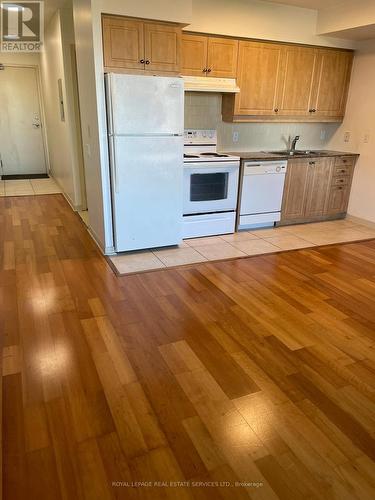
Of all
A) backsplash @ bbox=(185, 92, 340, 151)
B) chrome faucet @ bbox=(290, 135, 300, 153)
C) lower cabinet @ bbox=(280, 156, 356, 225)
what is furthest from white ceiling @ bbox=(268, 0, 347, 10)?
lower cabinet @ bbox=(280, 156, 356, 225)

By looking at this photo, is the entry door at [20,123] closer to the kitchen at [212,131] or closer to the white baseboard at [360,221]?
the kitchen at [212,131]

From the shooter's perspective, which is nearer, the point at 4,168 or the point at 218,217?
the point at 218,217

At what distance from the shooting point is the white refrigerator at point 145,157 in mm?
3283

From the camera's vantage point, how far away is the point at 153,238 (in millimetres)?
3855

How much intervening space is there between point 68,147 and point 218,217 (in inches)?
96.5

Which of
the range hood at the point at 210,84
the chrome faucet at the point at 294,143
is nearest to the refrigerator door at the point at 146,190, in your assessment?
the range hood at the point at 210,84

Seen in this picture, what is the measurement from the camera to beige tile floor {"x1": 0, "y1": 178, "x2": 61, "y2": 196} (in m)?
6.41

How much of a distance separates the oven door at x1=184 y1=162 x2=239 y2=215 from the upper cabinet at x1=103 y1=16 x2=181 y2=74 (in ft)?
3.40

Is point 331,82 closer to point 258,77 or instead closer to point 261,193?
point 258,77

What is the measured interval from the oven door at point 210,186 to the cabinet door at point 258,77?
840 millimetres

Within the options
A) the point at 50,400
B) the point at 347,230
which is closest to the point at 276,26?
the point at 347,230

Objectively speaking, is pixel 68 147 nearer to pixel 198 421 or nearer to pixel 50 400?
pixel 50 400

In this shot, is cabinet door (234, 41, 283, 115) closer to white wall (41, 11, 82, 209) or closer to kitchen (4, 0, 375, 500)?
kitchen (4, 0, 375, 500)

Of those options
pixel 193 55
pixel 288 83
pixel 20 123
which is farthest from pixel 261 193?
pixel 20 123
